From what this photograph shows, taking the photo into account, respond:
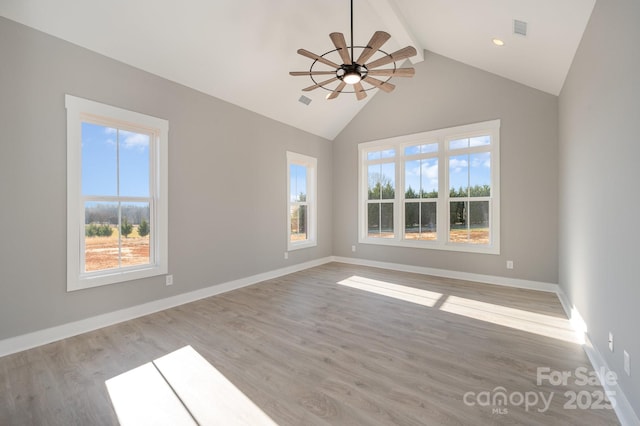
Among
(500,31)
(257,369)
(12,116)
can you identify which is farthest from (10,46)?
(500,31)

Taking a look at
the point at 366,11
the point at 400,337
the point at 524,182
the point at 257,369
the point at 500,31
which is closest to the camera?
the point at 257,369

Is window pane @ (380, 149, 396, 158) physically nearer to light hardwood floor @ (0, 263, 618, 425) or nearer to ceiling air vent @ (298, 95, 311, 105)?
ceiling air vent @ (298, 95, 311, 105)

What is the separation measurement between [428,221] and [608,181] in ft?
11.1

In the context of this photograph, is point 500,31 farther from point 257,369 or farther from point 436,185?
point 257,369

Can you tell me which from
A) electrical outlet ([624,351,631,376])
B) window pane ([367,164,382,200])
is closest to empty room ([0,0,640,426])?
electrical outlet ([624,351,631,376])

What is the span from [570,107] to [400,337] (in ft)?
10.8

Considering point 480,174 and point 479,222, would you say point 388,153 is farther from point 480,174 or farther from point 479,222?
point 479,222

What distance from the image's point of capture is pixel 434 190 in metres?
5.21

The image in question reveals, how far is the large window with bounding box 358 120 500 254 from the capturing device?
4670mm

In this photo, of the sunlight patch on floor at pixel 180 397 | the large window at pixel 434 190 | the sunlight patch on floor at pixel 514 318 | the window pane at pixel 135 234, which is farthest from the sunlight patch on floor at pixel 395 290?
the window pane at pixel 135 234

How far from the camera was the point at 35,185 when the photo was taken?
99.2 inches

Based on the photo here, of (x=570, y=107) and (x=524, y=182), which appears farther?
(x=524, y=182)

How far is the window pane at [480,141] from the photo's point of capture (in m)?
4.66

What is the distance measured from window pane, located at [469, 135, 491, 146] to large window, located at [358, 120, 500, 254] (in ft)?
0.05
